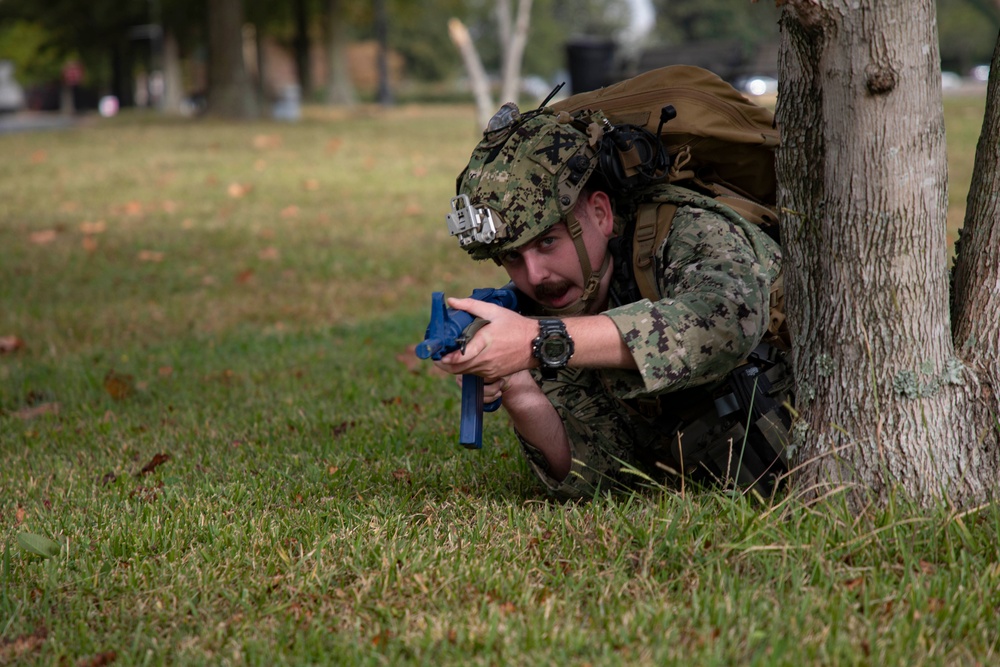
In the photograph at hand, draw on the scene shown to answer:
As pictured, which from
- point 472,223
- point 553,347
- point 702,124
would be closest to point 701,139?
point 702,124

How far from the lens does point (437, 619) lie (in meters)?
2.50

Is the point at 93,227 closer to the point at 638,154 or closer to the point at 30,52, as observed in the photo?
the point at 638,154

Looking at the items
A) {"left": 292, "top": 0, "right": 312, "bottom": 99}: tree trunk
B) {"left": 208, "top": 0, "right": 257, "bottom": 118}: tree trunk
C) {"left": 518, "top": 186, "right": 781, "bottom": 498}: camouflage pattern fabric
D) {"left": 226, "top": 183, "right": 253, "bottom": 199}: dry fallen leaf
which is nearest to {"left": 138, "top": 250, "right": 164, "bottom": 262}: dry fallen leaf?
{"left": 226, "top": 183, "right": 253, "bottom": 199}: dry fallen leaf

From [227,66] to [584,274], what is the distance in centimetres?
2485

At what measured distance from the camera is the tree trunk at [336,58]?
135 ft

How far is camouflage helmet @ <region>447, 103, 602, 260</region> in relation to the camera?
3.10m

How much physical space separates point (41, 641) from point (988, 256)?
2558mm

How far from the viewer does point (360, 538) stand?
297 centimetres

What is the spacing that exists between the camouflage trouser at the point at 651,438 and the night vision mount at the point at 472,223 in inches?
25.9

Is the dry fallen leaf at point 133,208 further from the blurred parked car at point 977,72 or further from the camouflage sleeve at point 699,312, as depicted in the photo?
the blurred parked car at point 977,72

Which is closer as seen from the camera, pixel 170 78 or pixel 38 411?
pixel 38 411

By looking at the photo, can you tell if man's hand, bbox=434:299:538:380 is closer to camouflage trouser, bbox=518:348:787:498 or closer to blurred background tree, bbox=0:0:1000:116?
camouflage trouser, bbox=518:348:787:498

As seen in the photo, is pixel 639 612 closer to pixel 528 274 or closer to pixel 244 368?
pixel 528 274

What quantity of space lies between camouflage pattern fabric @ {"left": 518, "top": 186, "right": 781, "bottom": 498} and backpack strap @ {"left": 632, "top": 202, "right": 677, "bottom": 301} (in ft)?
0.13
